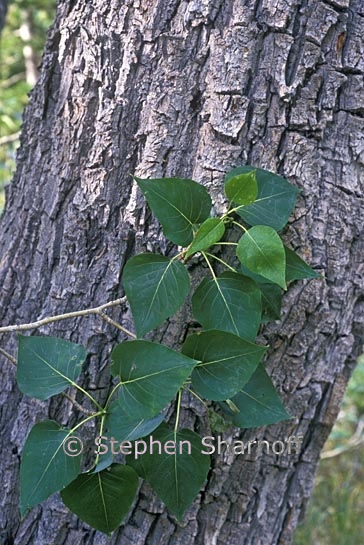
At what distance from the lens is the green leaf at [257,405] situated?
34.7 inches

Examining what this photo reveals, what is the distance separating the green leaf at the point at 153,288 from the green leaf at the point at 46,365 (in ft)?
0.40

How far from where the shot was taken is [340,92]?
93 centimetres

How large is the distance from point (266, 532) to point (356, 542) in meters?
1.59

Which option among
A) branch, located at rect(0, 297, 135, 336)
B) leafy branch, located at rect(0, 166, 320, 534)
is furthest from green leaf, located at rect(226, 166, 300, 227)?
branch, located at rect(0, 297, 135, 336)

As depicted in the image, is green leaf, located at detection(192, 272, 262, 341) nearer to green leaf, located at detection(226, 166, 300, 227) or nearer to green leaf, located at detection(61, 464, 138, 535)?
green leaf, located at detection(226, 166, 300, 227)

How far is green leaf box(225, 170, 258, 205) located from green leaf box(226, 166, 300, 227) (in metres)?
0.03

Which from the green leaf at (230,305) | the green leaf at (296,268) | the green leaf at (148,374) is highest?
the green leaf at (296,268)

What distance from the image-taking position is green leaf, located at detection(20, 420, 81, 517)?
812 mm

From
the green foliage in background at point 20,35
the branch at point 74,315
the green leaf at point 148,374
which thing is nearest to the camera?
the green leaf at point 148,374

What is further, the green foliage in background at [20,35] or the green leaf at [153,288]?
the green foliage in background at [20,35]

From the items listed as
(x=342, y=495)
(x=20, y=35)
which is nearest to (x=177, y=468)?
(x=342, y=495)

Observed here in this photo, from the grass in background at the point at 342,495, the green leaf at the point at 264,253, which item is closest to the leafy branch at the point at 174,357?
the green leaf at the point at 264,253

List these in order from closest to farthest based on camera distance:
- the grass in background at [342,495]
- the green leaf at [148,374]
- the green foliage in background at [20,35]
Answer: the green leaf at [148,374]
the grass in background at [342,495]
the green foliage in background at [20,35]

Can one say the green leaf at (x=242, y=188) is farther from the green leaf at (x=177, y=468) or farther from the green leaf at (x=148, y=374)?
the green leaf at (x=177, y=468)
